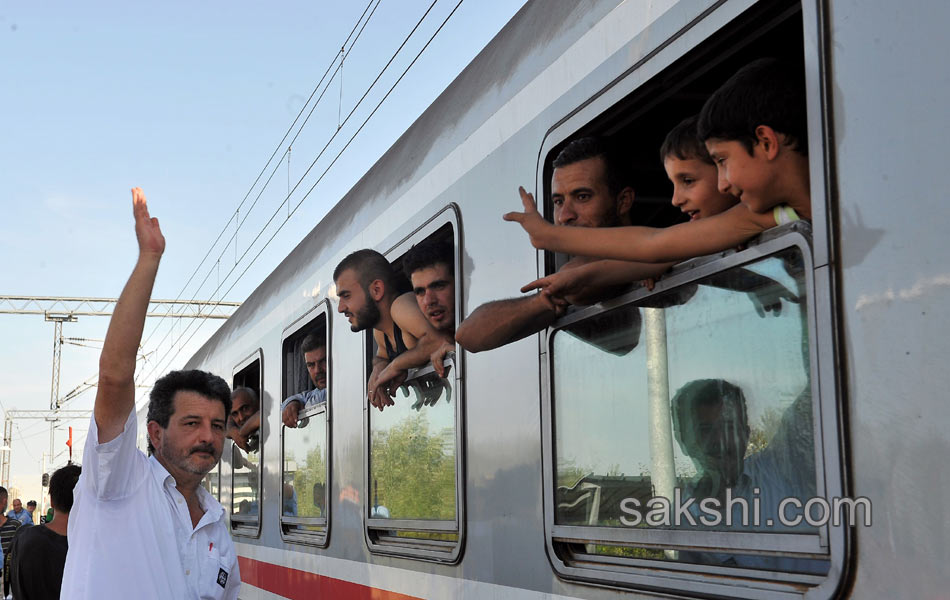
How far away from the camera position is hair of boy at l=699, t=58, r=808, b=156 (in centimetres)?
212

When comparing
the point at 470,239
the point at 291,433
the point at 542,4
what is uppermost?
the point at 542,4

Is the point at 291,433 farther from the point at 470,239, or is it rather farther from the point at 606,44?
the point at 606,44

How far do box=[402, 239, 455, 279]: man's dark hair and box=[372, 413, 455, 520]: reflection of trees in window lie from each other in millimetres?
545

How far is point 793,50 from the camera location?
7.60ft

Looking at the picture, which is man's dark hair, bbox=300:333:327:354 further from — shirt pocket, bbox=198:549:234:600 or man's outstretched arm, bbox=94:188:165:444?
man's outstretched arm, bbox=94:188:165:444

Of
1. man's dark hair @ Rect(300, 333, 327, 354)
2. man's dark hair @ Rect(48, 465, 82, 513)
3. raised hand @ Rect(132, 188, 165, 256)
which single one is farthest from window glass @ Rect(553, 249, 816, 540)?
man's dark hair @ Rect(48, 465, 82, 513)

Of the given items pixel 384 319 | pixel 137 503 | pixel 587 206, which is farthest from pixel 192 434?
pixel 384 319

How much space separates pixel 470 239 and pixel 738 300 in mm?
1469

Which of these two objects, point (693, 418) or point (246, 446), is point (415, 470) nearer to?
point (693, 418)

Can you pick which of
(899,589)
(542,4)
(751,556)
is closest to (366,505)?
(542,4)

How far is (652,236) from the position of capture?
245 centimetres

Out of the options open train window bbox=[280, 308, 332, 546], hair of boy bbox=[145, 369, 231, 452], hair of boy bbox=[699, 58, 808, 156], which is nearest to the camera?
hair of boy bbox=[699, 58, 808, 156]

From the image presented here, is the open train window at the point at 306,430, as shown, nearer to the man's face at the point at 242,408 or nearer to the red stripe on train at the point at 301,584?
the red stripe on train at the point at 301,584

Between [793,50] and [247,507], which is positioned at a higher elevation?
[793,50]
